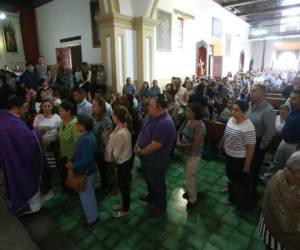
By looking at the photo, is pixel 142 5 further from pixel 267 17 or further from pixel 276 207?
pixel 267 17

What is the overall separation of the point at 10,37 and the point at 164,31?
25.1ft

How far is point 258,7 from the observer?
13.6 m

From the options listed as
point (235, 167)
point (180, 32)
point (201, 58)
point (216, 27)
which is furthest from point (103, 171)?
point (216, 27)

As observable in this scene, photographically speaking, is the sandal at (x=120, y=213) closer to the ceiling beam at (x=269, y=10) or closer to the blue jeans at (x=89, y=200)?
the blue jeans at (x=89, y=200)

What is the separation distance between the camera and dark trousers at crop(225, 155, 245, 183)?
8.64ft

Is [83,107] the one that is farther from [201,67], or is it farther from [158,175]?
[201,67]

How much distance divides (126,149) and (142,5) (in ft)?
18.7

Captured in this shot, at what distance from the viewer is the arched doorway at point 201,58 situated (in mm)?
10841

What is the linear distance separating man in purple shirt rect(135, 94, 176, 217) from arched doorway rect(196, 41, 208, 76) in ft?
30.4

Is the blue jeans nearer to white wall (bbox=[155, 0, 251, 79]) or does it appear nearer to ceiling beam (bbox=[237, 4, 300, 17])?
white wall (bbox=[155, 0, 251, 79])

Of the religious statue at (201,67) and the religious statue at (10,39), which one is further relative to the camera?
the religious statue at (201,67)

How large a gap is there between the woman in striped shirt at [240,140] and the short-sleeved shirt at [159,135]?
2.43 feet

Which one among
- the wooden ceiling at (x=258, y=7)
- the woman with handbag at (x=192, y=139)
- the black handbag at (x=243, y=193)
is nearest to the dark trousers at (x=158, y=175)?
the woman with handbag at (x=192, y=139)

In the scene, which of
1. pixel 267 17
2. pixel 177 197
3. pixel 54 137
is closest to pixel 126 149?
pixel 177 197
